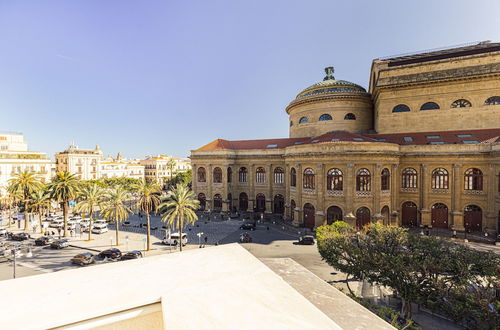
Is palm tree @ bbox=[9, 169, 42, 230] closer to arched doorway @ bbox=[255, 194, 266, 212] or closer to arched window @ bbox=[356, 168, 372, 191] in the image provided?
arched doorway @ bbox=[255, 194, 266, 212]

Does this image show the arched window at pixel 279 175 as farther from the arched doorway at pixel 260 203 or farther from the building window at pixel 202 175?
the building window at pixel 202 175

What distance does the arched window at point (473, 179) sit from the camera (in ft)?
105

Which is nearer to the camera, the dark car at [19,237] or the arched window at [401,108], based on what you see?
the dark car at [19,237]

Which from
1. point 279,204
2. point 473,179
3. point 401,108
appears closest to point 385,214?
point 473,179

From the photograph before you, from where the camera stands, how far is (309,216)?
117 feet

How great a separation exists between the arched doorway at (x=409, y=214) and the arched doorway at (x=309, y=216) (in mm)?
13776

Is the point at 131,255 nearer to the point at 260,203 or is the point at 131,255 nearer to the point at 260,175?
the point at 260,203

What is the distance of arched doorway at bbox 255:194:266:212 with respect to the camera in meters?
46.4

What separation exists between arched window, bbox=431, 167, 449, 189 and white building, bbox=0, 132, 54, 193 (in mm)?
77142

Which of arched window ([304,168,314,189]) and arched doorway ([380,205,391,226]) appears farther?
arched window ([304,168,314,189])

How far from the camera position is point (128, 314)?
5.80m

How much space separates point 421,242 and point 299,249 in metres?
13.9

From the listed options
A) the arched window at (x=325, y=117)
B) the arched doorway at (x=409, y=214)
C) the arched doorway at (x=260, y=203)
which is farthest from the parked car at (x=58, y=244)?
the arched doorway at (x=409, y=214)

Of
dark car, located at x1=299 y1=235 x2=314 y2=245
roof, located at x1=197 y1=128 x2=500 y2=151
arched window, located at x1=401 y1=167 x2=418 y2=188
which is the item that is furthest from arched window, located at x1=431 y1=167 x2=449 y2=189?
dark car, located at x1=299 y1=235 x2=314 y2=245
